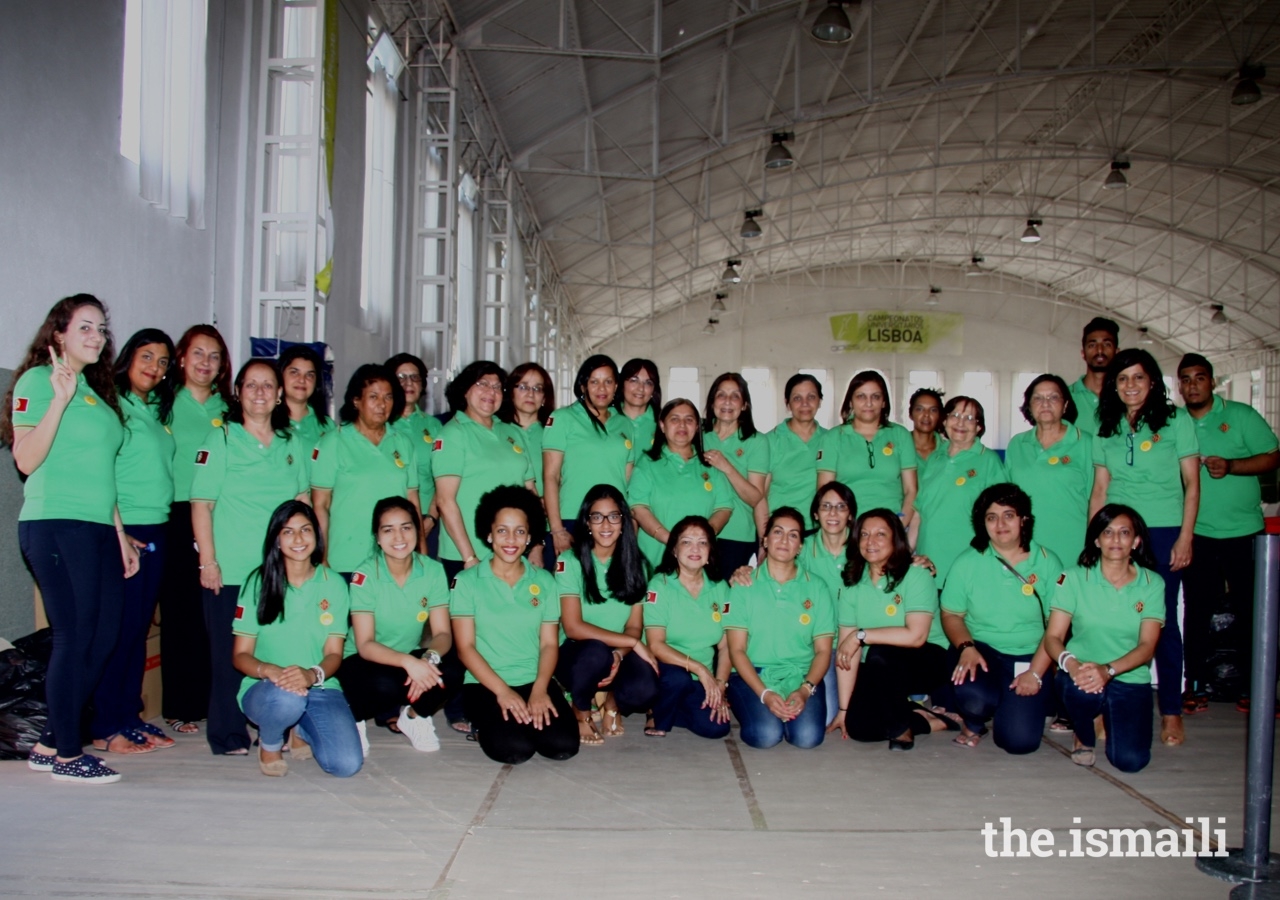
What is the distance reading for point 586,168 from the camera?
13352 mm

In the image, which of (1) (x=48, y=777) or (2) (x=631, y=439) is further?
(2) (x=631, y=439)

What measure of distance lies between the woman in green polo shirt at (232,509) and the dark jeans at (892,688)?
236cm

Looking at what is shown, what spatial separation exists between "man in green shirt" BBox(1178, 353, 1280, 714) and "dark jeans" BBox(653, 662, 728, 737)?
230 centimetres

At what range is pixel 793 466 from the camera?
16.7ft

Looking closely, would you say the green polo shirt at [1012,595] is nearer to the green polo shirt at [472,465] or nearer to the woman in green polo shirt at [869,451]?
the woman in green polo shirt at [869,451]

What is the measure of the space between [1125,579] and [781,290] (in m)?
25.1

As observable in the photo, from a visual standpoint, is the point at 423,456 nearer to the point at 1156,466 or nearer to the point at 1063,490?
the point at 1063,490

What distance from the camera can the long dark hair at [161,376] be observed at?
12.6ft

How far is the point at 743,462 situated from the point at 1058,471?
1.39 meters

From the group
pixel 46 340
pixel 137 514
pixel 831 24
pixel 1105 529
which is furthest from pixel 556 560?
pixel 831 24

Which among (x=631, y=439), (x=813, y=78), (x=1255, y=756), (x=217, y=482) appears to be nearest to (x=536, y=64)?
(x=813, y=78)

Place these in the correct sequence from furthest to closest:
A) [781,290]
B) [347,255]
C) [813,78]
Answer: [781,290] → [813,78] → [347,255]

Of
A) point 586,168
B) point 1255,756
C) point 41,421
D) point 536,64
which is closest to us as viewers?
point 1255,756

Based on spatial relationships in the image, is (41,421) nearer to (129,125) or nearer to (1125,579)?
(129,125)
